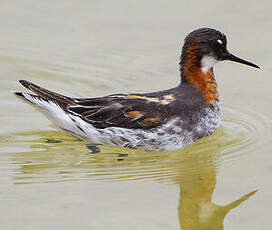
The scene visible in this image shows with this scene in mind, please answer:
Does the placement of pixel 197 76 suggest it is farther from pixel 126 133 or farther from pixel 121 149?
pixel 121 149

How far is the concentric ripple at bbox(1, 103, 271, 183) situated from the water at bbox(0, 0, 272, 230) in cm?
1

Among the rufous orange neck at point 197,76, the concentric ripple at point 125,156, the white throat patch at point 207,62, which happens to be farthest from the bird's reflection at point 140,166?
the white throat patch at point 207,62

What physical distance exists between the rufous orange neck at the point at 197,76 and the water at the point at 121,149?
18.9 inches

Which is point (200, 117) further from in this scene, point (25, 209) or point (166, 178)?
point (25, 209)

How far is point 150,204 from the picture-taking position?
666 cm

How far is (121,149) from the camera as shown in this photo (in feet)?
26.9

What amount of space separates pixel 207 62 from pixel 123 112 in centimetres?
132

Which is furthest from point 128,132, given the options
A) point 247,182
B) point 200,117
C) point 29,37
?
point 29,37

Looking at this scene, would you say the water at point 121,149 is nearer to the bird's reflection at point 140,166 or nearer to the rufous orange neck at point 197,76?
the bird's reflection at point 140,166

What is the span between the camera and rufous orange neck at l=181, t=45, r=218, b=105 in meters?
8.58

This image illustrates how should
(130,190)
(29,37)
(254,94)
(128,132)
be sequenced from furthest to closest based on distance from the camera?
(29,37) → (254,94) → (128,132) → (130,190)

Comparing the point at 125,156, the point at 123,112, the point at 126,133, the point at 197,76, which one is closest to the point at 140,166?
the point at 125,156

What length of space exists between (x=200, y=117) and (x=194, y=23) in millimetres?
3025

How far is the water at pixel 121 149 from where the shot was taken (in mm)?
6531
